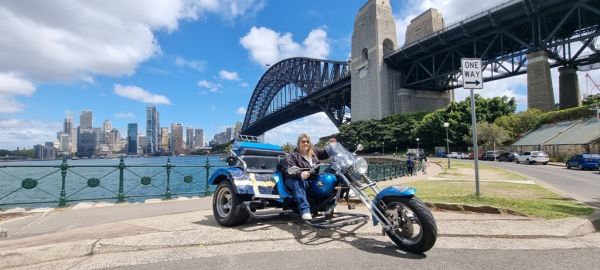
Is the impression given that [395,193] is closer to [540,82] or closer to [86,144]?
[540,82]

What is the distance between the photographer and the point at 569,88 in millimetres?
59500

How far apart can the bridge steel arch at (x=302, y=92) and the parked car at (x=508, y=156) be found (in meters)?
49.5

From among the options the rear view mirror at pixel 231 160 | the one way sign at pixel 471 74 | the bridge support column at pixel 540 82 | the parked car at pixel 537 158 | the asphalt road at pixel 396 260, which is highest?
the bridge support column at pixel 540 82

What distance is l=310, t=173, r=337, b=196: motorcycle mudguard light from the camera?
5.22 meters

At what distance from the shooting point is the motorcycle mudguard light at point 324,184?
5.22 metres

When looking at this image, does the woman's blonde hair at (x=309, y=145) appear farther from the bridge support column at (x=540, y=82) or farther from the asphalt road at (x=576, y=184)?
the bridge support column at (x=540, y=82)

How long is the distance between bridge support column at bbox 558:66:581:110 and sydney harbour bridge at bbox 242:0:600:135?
14 cm

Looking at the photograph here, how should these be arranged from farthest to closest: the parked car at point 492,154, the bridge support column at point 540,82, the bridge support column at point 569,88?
the bridge support column at point 569,88 → the bridge support column at point 540,82 → the parked car at point 492,154

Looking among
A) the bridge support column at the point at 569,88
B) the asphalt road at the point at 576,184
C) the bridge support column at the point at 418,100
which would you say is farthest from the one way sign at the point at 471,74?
the bridge support column at the point at 418,100

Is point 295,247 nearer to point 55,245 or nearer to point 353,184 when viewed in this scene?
point 353,184

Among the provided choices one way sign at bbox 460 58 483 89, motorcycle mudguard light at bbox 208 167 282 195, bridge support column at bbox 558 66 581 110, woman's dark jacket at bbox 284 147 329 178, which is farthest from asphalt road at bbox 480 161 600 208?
bridge support column at bbox 558 66 581 110

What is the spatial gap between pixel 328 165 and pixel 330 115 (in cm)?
9602

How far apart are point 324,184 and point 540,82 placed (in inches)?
2270

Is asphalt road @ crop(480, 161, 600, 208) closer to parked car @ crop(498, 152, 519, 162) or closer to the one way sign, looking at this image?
the one way sign
